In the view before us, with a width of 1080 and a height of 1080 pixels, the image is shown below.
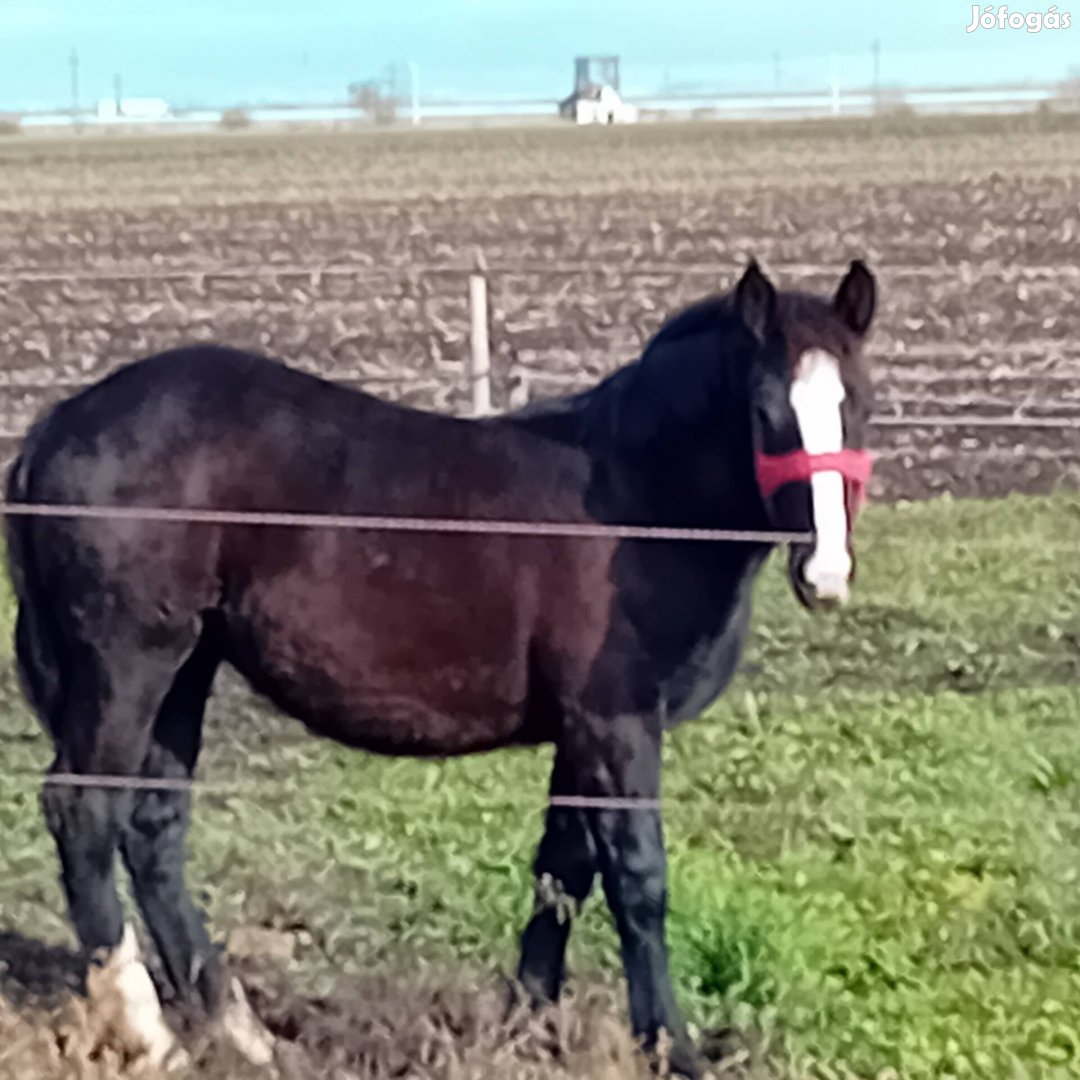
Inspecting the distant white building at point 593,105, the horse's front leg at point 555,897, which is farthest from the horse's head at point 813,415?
the horse's front leg at point 555,897

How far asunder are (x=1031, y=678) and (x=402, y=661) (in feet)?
5.68

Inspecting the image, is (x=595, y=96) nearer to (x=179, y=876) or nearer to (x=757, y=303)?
(x=757, y=303)

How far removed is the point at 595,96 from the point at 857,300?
433 mm

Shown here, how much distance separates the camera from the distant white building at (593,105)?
2020 mm

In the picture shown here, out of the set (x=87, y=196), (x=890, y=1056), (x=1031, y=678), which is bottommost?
(x=890, y=1056)

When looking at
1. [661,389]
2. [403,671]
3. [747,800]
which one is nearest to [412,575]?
[403,671]

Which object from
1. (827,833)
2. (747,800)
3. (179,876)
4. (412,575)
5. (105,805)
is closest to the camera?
(412,575)

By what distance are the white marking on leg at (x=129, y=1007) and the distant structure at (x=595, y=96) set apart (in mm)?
1404

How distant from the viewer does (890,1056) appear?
7.99 ft

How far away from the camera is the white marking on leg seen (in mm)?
2389

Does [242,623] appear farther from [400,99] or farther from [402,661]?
[400,99]

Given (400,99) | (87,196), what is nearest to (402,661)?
(400,99)

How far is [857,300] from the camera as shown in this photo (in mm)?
2018

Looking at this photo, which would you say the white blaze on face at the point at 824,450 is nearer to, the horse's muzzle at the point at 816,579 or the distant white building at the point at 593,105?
the horse's muzzle at the point at 816,579
